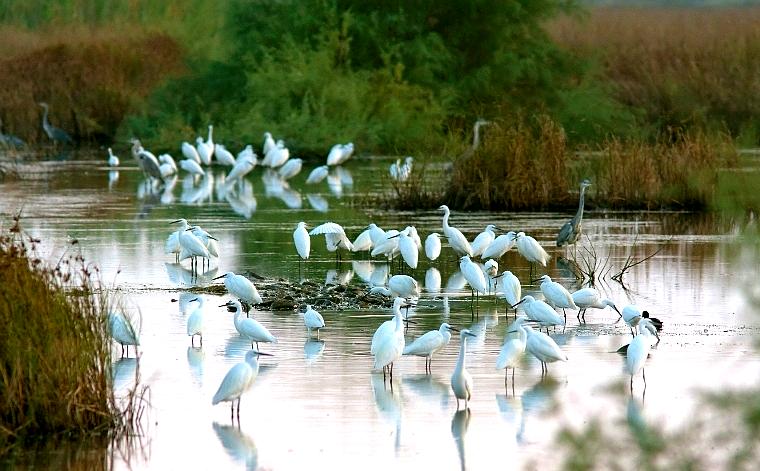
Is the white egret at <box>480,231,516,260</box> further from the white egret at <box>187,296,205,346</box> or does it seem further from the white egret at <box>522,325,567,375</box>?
the white egret at <box>522,325,567,375</box>

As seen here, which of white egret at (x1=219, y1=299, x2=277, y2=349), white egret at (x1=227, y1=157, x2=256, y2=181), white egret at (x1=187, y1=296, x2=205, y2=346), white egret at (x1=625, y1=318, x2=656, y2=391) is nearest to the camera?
white egret at (x1=625, y1=318, x2=656, y2=391)

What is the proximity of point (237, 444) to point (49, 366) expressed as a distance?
44.8 inches

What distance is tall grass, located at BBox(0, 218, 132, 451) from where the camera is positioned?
7.90 metres

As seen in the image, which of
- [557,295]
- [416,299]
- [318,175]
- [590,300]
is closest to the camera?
[557,295]

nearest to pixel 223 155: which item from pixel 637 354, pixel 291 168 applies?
pixel 291 168

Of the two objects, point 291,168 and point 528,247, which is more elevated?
point 291,168

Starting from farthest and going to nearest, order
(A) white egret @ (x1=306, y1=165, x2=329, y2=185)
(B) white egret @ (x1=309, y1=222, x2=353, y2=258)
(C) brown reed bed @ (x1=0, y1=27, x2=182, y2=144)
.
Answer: (C) brown reed bed @ (x1=0, y1=27, x2=182, y2=144), (A) white egret @ (x1=306, y1=165, x2=329, y2=185), (B) white egret @ (x1=309, y1=222, x2=353, y2=258)

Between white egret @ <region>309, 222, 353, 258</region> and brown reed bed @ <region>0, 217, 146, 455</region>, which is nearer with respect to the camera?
brown reed bed @ <region>0, 217, 146, 455</region>

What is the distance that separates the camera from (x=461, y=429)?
28.3ft

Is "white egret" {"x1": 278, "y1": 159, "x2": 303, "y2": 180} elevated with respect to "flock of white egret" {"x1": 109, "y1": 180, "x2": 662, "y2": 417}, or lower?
elevated

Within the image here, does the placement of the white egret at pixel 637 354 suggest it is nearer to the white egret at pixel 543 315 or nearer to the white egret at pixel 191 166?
the white egret at pixel 543 315

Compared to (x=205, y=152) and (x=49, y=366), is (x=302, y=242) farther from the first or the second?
(x=205, y=152)

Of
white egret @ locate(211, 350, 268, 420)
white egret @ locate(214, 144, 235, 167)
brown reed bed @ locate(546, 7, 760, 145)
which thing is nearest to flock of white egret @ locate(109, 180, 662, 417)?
white egret @ locate(211, 350, 268, 420)

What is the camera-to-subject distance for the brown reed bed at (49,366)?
7.90m
